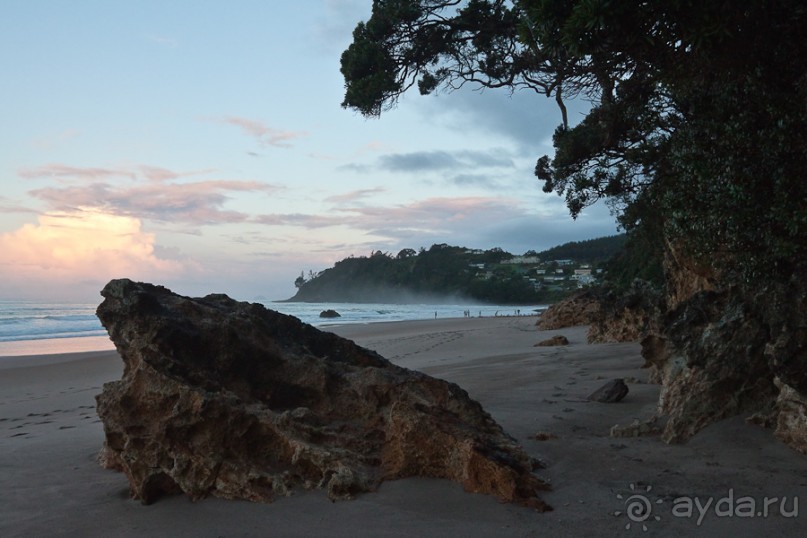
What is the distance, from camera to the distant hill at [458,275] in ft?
277

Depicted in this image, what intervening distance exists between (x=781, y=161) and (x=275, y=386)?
405 centimetres

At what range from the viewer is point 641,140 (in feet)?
34.7

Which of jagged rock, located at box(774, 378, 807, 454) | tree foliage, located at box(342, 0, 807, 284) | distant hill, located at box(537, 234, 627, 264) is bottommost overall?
jagged rock, located at box(774, 378, 807, 454)

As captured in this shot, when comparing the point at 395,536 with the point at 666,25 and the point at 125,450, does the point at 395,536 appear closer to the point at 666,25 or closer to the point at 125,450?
the point at 125,450

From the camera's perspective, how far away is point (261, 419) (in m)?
4.26

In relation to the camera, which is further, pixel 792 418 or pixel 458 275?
pixel 458 275

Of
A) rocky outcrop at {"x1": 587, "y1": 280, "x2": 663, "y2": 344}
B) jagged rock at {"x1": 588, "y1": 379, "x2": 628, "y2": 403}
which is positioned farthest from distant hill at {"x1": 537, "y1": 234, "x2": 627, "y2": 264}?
jagged rock at {"x1": 588, "y1": 379, "x2": 628, "y2": 403}

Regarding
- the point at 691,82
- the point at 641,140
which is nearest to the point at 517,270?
the point at 641,140
